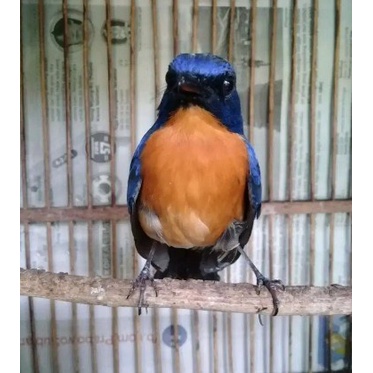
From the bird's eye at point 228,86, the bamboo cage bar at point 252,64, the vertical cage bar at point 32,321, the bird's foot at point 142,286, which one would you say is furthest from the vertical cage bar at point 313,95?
the vertical cage bar at point 32,321

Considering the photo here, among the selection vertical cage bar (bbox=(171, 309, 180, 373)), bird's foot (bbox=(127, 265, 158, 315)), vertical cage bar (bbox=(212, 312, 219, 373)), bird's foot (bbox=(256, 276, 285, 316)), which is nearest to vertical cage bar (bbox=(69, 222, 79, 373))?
vertical cage bar (bbox=(171, 309, 180, 373))

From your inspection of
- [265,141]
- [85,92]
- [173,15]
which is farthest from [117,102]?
[265,141]

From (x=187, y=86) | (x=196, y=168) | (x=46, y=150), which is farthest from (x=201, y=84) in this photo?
(x=46, y=150)

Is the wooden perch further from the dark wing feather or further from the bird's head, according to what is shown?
the bird's head

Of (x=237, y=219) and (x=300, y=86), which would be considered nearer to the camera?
(x=237, y=219)

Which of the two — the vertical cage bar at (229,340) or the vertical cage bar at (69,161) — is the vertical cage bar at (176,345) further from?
the vertical cage bar at (69,161)
